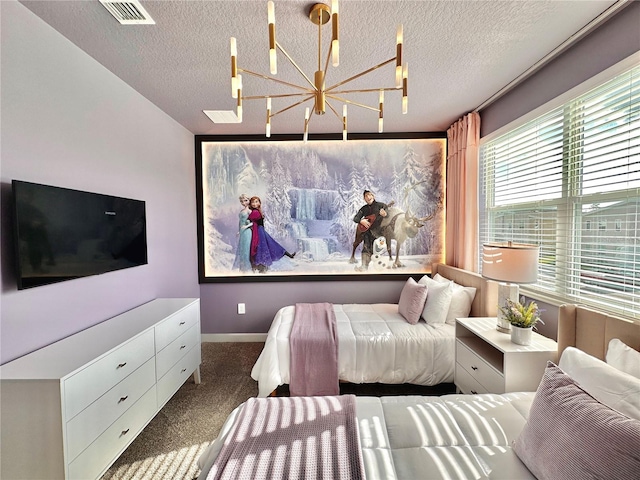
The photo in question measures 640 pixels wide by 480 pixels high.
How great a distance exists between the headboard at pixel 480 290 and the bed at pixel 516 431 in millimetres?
950

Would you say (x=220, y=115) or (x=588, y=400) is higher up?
(x=220, y=115)

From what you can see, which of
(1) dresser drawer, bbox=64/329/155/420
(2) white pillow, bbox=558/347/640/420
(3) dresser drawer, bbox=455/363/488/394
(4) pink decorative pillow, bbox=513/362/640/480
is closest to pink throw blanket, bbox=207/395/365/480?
(4) pink decorative pillow, bbox=513/362/640/480

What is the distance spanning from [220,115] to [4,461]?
2.88 m

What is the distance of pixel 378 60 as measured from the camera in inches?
77.5

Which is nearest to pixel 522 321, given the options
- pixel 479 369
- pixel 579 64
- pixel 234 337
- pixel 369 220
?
pixel 479 369

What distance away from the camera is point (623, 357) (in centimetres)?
124

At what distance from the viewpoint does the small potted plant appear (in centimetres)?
178

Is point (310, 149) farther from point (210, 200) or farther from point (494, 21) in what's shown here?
point (494, 21)

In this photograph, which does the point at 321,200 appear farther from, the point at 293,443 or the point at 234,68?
the point at 293,443

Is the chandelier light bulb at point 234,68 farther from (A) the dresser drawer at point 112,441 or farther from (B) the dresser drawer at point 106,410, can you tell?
(A) the dresser drawer at point 112,441

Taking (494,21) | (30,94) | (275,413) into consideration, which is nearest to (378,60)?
(494,21)

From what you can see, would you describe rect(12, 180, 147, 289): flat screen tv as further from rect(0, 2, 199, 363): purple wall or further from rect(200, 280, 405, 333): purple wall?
rect(200, 280, 405, 333): purple wall

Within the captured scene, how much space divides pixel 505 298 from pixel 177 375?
2.67 m

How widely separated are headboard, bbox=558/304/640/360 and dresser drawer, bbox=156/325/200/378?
2648mm
